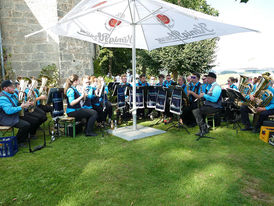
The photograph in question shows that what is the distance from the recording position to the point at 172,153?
4.77 meters

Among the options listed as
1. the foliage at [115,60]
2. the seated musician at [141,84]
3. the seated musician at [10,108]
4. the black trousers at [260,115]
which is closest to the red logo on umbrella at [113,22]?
the seated musician at [141,84]

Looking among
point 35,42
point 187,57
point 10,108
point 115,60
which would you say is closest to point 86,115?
point 10,108

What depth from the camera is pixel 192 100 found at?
7332 mm

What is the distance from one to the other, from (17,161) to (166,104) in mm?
5255

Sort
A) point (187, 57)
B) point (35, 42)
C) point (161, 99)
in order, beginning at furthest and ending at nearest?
point (187, 57), point (35, 42), point (161, 99)

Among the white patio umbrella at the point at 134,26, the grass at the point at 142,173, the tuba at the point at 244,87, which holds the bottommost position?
the grass at the point at 142,173

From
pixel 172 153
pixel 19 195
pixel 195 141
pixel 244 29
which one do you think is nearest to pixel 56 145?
pixel 19 195

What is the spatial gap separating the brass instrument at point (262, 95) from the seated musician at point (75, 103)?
4983mm

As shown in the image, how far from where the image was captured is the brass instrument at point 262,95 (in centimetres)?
574

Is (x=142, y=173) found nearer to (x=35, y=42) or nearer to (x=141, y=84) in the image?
(x=141, y=84)

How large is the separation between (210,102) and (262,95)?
5.12 feet

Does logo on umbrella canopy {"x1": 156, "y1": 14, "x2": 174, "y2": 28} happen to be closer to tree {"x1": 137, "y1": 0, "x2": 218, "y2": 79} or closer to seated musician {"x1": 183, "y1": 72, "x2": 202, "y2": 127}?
seated musician {"x1": 183, "y1": 72, "x2": 202, "y2": 127}

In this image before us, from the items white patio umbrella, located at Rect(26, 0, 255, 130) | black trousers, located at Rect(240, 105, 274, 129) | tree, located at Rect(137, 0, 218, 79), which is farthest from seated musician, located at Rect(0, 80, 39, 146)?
tree, located at Rect(137, 0, 218, 79)

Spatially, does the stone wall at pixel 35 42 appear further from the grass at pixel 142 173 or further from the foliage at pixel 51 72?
the grass at pixel 142 173
